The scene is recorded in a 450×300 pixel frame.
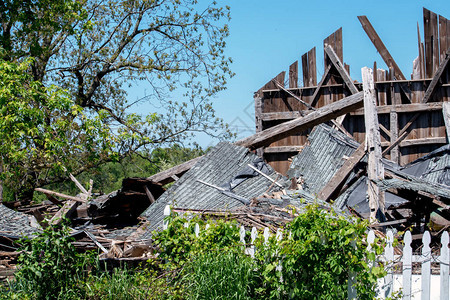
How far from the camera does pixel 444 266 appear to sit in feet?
19.6

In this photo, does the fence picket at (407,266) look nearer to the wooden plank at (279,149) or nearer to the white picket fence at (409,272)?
the white picket fence at (409,272)

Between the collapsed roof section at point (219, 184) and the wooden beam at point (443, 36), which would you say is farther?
the wooden beam at point (443, 36)

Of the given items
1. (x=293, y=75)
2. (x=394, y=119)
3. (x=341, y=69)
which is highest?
(x=341, y=69)

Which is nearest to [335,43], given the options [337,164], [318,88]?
[318,88]

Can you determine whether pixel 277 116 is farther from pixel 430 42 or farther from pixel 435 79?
pixel 430 42

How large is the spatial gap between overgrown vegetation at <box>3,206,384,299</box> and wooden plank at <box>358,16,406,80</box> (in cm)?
1174

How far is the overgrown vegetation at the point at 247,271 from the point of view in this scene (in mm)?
5574

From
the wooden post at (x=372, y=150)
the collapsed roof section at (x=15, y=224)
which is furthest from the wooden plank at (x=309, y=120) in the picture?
the collapsed roof section at (x=15, y=224)

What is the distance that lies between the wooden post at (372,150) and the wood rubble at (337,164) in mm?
18

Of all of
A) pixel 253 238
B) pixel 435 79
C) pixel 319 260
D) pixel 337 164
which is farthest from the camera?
pixel 435 79

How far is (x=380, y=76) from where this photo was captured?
16.1 metres

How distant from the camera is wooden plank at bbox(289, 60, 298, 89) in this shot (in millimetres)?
16469

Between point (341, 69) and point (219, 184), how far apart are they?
7.13m

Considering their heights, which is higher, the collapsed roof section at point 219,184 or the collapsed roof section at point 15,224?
the collapsed roof section at point 219,184
